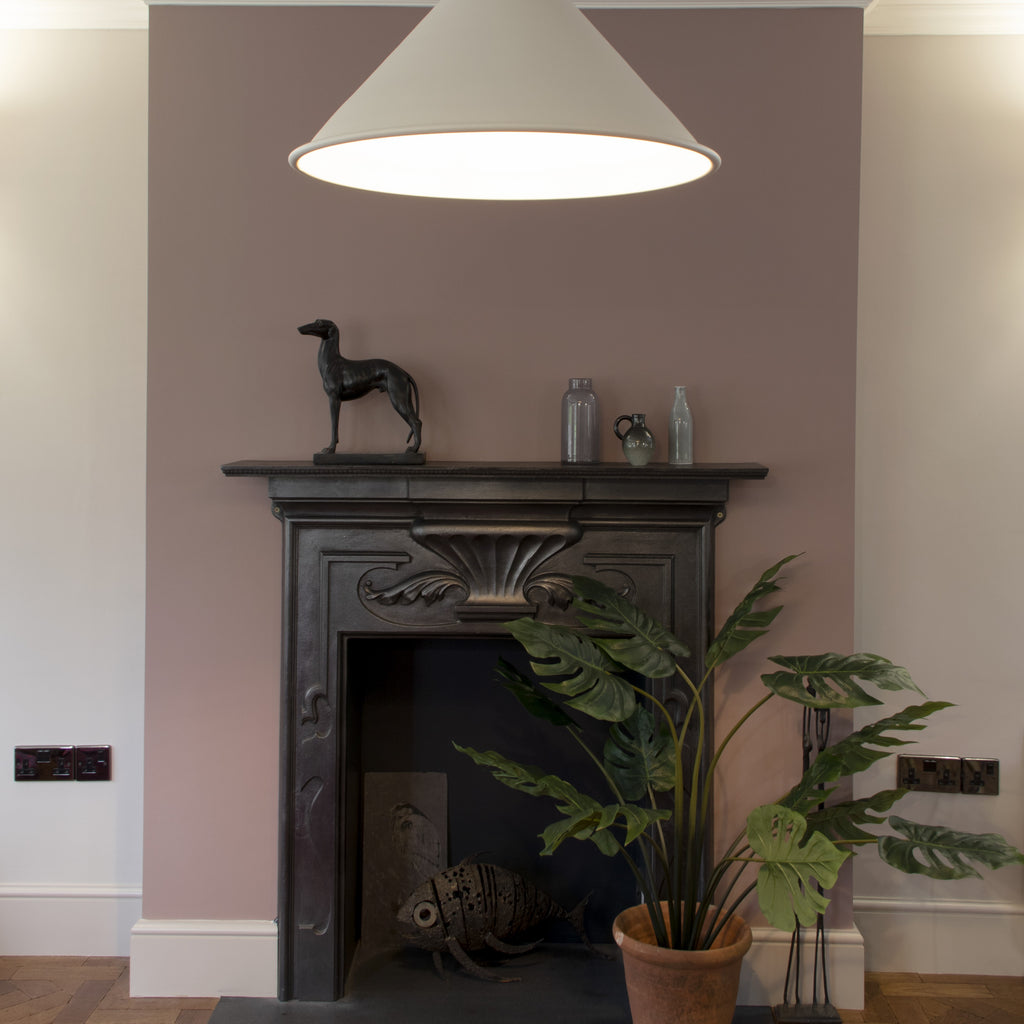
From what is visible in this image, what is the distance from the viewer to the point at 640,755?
8.18 ft

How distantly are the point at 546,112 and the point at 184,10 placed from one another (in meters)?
2.16

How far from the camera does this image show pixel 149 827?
2.72m

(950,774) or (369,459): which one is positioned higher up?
(369,459)

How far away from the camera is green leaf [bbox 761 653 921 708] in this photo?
229 cm

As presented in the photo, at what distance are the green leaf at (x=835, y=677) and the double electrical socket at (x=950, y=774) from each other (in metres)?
0.72

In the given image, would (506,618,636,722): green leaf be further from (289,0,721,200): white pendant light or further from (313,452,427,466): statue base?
(289,0,721,200): white pendant light

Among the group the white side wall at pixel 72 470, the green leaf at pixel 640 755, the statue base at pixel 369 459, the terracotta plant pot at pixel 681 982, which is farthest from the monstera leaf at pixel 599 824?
the white side wall at pixel 72 470

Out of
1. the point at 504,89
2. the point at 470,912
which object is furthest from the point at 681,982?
the point at 504,89

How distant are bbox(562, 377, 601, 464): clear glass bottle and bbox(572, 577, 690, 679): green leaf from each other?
12.3 inches

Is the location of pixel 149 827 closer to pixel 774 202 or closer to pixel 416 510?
pixel 416 510

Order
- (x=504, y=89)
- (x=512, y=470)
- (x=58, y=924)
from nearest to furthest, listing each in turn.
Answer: (x=504, y=89) → (x=512, y=470) → (x=58, y=924)

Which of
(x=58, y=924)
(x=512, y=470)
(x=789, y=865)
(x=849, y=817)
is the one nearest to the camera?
(x=789, y=865)

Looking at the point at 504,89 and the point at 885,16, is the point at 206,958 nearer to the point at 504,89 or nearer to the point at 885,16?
the point at 504,89

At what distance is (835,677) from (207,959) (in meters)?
1.71
